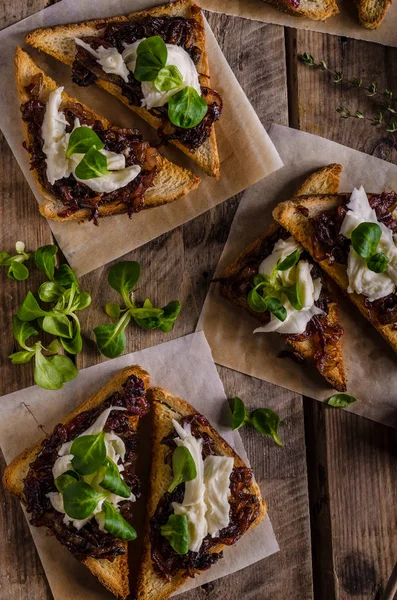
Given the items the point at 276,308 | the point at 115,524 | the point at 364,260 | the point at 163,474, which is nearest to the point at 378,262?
→ the point at 364,260

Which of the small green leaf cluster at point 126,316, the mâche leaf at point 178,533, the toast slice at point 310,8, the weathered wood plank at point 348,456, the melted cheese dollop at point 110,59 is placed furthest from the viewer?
the weathered wood plank at point 348,456

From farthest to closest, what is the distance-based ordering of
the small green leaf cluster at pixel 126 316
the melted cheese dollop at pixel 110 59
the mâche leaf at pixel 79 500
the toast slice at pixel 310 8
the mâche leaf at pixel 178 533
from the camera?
the toast slice at pixel 310 8 → the small green leaf cluster at pixel 126 316 → the melted cheese dollop at pixel 110 59 → the mâche leaf at pixel 178 533 → the mâche leaf at pixel 79 500

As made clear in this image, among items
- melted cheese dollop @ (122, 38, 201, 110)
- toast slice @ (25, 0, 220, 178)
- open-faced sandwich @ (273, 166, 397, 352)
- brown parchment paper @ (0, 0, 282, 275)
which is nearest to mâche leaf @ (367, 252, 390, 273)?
open-faced sandwich @ (273, 166, 397, 352)

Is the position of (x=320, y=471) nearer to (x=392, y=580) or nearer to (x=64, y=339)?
(x=392, y=580)

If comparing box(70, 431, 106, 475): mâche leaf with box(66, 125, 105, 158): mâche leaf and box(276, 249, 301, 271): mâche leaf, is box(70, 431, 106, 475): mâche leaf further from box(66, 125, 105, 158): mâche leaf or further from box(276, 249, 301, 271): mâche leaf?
box(66, 125, 105, 158): mâche leaf

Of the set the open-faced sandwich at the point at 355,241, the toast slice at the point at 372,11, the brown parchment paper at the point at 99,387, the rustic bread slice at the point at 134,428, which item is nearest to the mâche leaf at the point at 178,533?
the rustic bread slice at the point at 134,428

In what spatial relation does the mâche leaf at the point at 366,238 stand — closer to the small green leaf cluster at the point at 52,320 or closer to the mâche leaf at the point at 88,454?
the small green leaf cluster at the point at 52,320
